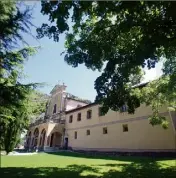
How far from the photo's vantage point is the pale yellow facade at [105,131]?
22109mm

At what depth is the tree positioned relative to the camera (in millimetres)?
8484

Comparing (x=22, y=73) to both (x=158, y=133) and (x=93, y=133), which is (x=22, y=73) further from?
(x=93, y=133)

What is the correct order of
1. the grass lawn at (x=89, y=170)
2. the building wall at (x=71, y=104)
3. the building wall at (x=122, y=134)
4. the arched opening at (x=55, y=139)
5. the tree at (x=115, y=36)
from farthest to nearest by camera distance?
the building wall at (x=71, y=104) < the arched opening at (x=55, y=139) < the building wall at (x=122, y=134) < the grass lawn at (x=89, y=170) < the tree at (x=115, y=36)

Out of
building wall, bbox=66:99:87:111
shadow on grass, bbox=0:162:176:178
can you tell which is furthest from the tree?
building wall, bbox=66:99:87:111

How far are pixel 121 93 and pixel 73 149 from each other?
27.5 m

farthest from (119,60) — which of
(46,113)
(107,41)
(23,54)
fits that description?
(46,113)

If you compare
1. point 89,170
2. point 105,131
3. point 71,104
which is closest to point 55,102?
point 71,104

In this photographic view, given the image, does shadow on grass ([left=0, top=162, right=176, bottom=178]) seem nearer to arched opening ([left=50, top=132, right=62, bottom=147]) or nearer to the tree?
the tree

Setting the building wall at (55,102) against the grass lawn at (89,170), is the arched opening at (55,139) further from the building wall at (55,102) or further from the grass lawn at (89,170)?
the grass lawn at (89,170)

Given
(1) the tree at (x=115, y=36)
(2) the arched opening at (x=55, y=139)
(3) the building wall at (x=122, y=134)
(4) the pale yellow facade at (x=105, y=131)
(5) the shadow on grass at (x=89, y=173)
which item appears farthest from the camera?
(2) the arched opening at (x=55, y=139)

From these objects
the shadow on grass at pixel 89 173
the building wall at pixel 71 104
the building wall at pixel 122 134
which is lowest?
the shadow on grass at pixel 89 173

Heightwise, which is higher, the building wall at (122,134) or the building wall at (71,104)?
the building wall at (71,104)

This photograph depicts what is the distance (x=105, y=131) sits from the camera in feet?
99.6

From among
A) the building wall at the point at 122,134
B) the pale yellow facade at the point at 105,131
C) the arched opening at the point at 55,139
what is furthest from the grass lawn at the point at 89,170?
the arched opening at the point at 55,139
